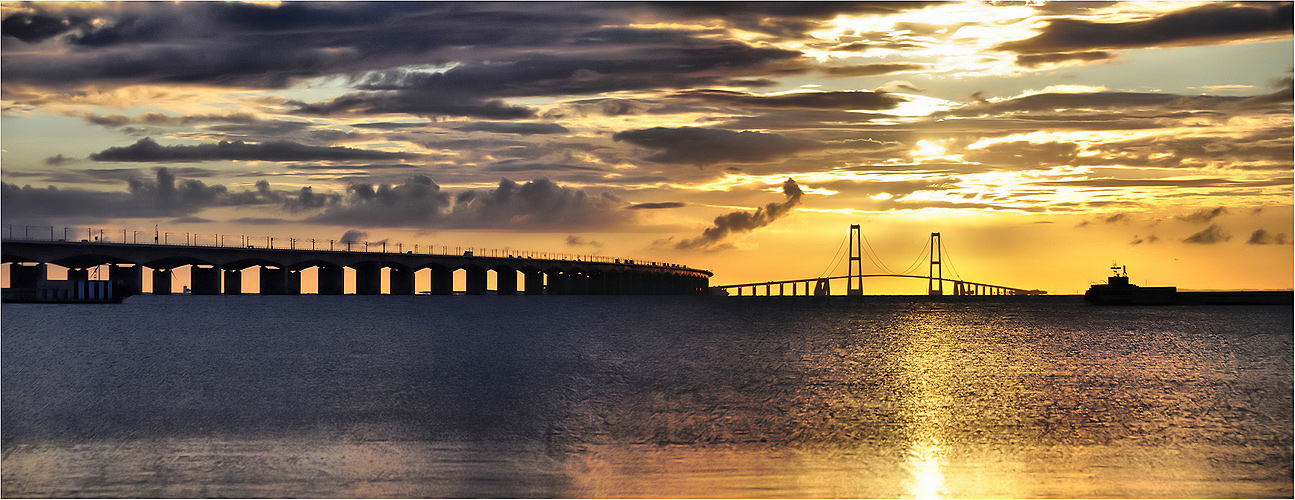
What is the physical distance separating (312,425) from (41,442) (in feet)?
22.4

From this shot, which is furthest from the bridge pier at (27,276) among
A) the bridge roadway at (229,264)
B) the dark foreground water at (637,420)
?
the dark foreground water at (637,420)

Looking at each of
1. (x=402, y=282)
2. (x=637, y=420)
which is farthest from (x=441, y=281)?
(x=637, y=420)

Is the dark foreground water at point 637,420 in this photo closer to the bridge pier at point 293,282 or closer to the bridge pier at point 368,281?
the bridge pier at point 293,282

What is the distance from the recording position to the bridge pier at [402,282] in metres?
192

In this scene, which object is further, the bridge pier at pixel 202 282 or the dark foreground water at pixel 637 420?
the bridge pier at pixel 202 282

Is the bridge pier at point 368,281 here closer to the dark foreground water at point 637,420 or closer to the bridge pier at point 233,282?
the bridge pier at point 233,282

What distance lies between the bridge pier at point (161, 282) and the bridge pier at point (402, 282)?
35741 mm

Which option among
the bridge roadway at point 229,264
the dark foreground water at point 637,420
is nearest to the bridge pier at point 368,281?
the bridge roadway at point 229,264

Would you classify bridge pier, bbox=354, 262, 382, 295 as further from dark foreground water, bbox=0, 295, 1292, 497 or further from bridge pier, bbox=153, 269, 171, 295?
dark foreground water, bbox=0, 295, 1292, 497

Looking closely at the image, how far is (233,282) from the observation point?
620ft

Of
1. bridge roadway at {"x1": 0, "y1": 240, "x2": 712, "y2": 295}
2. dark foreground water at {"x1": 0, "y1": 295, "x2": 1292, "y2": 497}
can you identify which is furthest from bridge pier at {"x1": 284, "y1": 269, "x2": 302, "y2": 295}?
dark foreground water at {"x1": 0, "y1": 295, "x2": 1292, "y2": 497}

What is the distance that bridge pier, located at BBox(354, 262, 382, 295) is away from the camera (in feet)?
618

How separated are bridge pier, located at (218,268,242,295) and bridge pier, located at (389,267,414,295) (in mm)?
24965

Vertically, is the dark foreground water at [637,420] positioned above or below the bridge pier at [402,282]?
above
